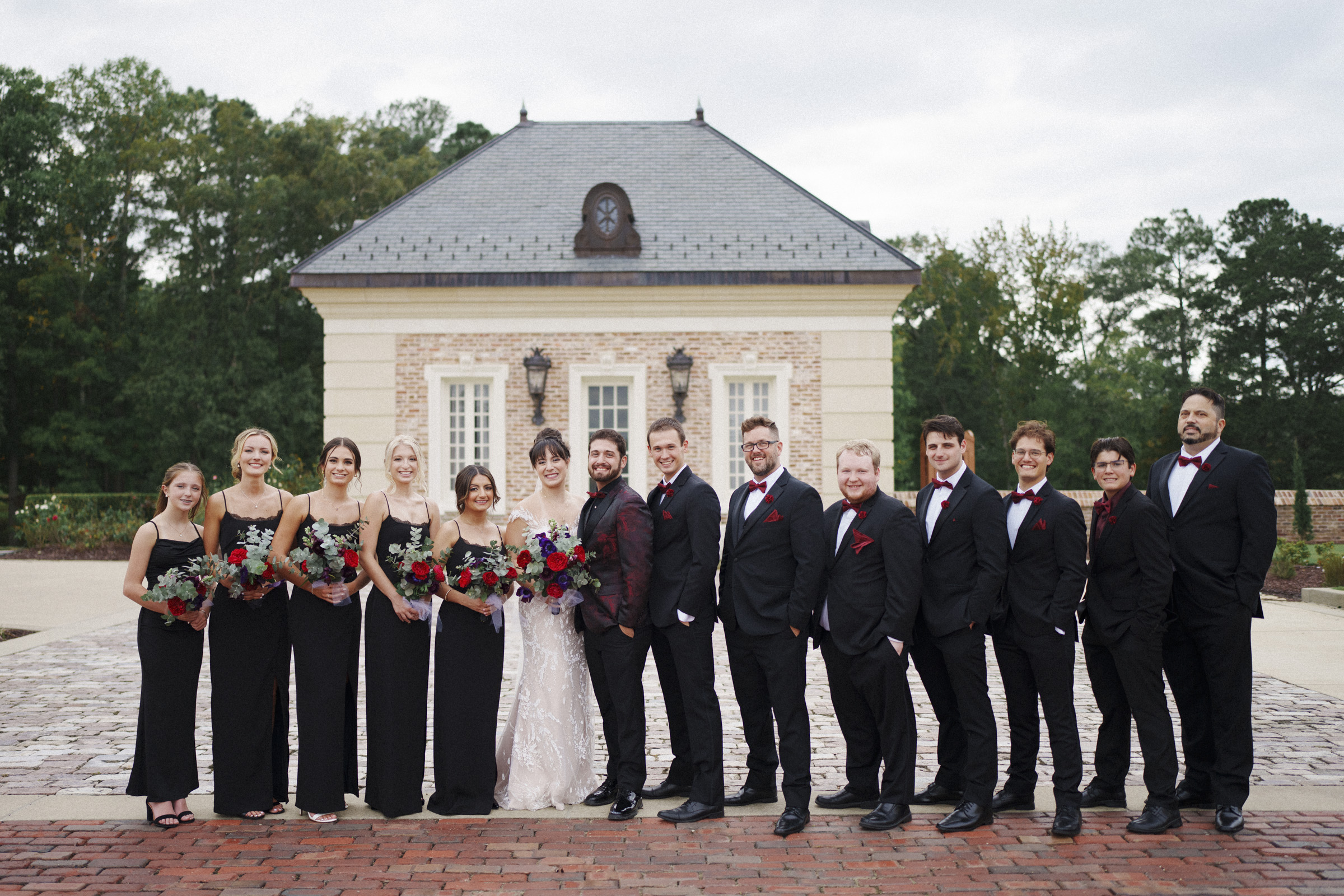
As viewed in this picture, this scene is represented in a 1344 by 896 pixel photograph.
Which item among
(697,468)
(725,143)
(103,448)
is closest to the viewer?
(697,468)

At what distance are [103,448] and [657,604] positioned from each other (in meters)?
31.0

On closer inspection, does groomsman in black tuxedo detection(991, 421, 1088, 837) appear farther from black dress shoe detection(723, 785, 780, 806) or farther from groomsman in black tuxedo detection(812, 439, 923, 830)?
black dress shoe detection(723, 785, 780, 806)

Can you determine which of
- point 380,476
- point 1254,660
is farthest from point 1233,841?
point 380,476

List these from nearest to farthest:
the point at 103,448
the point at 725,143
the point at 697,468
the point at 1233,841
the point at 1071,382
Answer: the point at 1233,841
the point at 697,468
the point at 725,143
the point at 103,448
the point at 1071,382

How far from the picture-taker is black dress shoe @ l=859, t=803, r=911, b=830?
15.9 feet

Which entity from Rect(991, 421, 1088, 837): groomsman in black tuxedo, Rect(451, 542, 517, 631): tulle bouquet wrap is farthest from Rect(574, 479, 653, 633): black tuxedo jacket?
Rect(991, 421, 1088, 837): groomsman in black tuxedo

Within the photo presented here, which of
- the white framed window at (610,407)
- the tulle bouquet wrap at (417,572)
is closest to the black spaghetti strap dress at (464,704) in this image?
the tulle bouquet wrap at (417,572)

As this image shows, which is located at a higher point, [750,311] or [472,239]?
[472,239]

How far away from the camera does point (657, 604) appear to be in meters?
5.23

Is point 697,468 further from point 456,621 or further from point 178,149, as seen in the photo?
point 178,149

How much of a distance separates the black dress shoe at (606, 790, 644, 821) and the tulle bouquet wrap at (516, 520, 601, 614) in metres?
1.04

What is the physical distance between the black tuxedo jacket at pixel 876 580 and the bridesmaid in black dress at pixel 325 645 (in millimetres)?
2446

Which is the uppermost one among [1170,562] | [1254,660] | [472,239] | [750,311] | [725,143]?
[725,143]

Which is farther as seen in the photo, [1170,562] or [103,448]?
[103,448]
